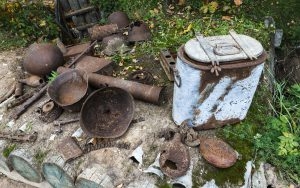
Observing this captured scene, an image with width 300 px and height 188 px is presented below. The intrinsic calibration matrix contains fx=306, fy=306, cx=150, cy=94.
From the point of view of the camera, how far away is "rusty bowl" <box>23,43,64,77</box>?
15.3ft

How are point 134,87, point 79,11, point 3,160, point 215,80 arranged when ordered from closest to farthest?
point 215,80
point 3,160
point 134,87
point 79,11

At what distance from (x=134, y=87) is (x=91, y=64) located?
992 mm

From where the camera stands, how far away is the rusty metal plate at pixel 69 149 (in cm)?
369

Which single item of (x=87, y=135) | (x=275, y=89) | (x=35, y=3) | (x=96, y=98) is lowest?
(x=275, y=89)

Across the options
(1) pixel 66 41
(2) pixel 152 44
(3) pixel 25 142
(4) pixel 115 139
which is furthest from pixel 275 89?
(1) pixel 66 41

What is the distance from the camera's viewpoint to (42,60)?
4672 mm

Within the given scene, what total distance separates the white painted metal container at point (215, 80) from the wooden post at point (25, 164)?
1.91m

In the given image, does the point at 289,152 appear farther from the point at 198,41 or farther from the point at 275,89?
the point at 198,41

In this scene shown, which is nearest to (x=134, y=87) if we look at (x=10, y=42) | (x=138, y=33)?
(x=138, y=33)

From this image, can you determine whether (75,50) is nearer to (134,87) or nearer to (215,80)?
(134,87)

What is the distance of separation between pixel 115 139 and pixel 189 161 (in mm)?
1000

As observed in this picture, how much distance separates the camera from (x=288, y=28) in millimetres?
5648

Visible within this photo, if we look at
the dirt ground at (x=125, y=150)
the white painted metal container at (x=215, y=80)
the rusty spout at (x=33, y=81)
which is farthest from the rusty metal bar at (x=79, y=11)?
the white painted metal container at (x=215, y=80)

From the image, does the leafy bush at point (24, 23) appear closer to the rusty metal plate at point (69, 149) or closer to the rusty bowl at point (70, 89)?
the rusty bowl at point (70, 89)
